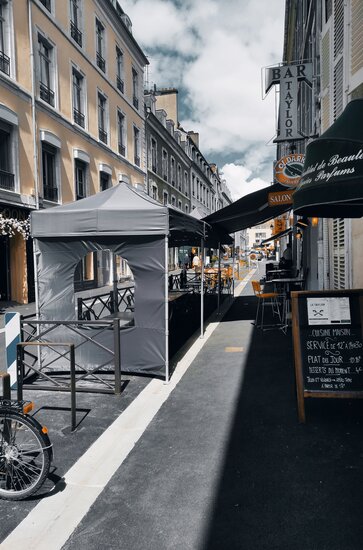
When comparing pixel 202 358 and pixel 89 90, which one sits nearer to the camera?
pixel 202 358

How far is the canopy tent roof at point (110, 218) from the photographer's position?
Result: 5898 mm

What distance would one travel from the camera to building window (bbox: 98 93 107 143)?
24219 mm

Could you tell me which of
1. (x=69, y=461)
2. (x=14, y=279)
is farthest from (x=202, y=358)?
(x=14, y=279)

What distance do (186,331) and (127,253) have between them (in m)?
3.15

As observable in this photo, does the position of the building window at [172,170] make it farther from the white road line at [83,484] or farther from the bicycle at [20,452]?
the bicycle at [20,452]

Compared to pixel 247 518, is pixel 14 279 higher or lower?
higher

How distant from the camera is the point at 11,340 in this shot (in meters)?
4.75

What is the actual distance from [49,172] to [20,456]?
18.0 m

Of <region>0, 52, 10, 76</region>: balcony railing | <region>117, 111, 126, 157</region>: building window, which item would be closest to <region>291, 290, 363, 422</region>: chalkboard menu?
<region>0, 52, 10, 76</region>: balcony railing

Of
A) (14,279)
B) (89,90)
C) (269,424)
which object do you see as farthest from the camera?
(89,90)

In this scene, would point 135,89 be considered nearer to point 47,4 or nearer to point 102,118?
point 102,118

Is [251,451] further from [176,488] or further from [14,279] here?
[14,279]

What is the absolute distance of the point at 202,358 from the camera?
743 centimetres

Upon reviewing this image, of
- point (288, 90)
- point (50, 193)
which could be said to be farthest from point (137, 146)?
point (288, 90)
